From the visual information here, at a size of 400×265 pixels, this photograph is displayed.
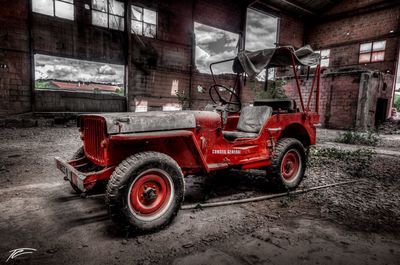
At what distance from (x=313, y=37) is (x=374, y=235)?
78.1ft

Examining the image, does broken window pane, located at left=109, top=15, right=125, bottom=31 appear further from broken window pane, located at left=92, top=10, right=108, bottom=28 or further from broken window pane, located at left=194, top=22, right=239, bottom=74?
broken window pane, located at left=194, top=22, right=239, bottom=74

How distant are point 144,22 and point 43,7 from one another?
5.06m

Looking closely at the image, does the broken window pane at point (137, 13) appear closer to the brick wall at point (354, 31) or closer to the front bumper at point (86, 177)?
the front bumper at point (86, 177)

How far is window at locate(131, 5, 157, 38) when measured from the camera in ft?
46.2

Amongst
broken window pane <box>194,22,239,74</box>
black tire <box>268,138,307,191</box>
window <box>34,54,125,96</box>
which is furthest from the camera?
broken window pane <box>194,22,239,74</box>

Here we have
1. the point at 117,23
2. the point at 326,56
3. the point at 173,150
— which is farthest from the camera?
the point at 326,56

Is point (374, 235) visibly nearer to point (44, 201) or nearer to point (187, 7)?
point (44, 201)

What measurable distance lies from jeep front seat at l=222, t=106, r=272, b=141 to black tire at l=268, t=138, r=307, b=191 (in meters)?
0.47

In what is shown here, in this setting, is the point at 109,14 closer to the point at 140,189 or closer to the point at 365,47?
the point at 140,189

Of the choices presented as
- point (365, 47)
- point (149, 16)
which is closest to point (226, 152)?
point (149, 16)

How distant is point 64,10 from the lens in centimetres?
1206

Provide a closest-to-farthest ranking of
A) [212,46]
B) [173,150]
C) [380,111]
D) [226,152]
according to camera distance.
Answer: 1. [173,150]
2. [226,152]
3. [380,111]
4. [212,46]

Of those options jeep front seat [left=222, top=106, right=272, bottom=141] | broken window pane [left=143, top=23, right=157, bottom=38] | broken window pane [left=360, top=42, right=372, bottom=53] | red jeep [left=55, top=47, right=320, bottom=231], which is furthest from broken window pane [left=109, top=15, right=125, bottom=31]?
broken window pane [left=360, top=42, right=372, bottom=53]

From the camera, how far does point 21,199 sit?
3551mm
